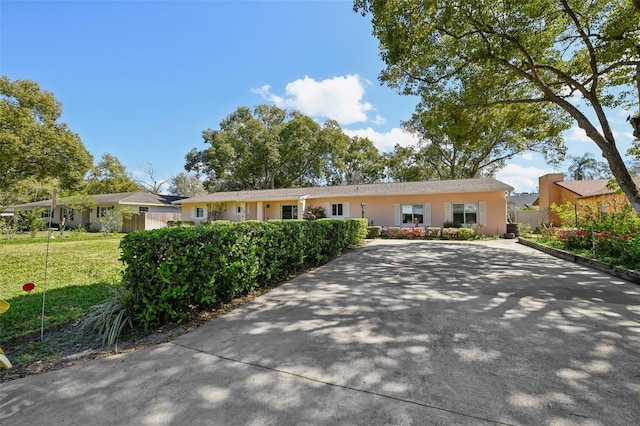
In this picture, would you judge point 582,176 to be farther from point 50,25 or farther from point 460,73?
point 50,25

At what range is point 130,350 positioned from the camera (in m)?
3.08

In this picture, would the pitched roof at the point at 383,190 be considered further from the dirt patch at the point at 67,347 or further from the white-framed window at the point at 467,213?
the dirt patch at the point at 67,347

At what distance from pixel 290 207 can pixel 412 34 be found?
1591 centimetres

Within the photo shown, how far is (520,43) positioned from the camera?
8719 millimetres

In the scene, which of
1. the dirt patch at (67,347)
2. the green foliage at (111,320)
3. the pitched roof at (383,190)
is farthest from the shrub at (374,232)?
the green foliage at (111,320)

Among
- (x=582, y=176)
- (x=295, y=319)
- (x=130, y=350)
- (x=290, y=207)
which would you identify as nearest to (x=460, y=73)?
(x=295, y=319)

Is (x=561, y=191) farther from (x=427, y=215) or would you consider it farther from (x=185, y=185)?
(x=185, y=185)

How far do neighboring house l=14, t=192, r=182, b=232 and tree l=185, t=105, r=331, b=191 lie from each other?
6928mm

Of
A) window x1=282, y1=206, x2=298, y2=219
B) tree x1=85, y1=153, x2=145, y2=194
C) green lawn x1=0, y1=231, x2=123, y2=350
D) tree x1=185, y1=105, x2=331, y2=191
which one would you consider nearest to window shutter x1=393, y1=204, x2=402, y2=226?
window x1=282, y1=206, x2=298, y2=219

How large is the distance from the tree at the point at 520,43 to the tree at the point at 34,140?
12.9 meters

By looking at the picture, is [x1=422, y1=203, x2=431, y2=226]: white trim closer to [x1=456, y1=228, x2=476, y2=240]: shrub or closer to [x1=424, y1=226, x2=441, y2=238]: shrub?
[x1=424, y1=226, x2=441, y2=238]: shrub

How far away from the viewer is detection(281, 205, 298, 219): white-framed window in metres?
22.5

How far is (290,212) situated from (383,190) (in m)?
7.42

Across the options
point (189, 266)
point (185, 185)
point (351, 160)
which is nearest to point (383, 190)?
point (351, 160)
